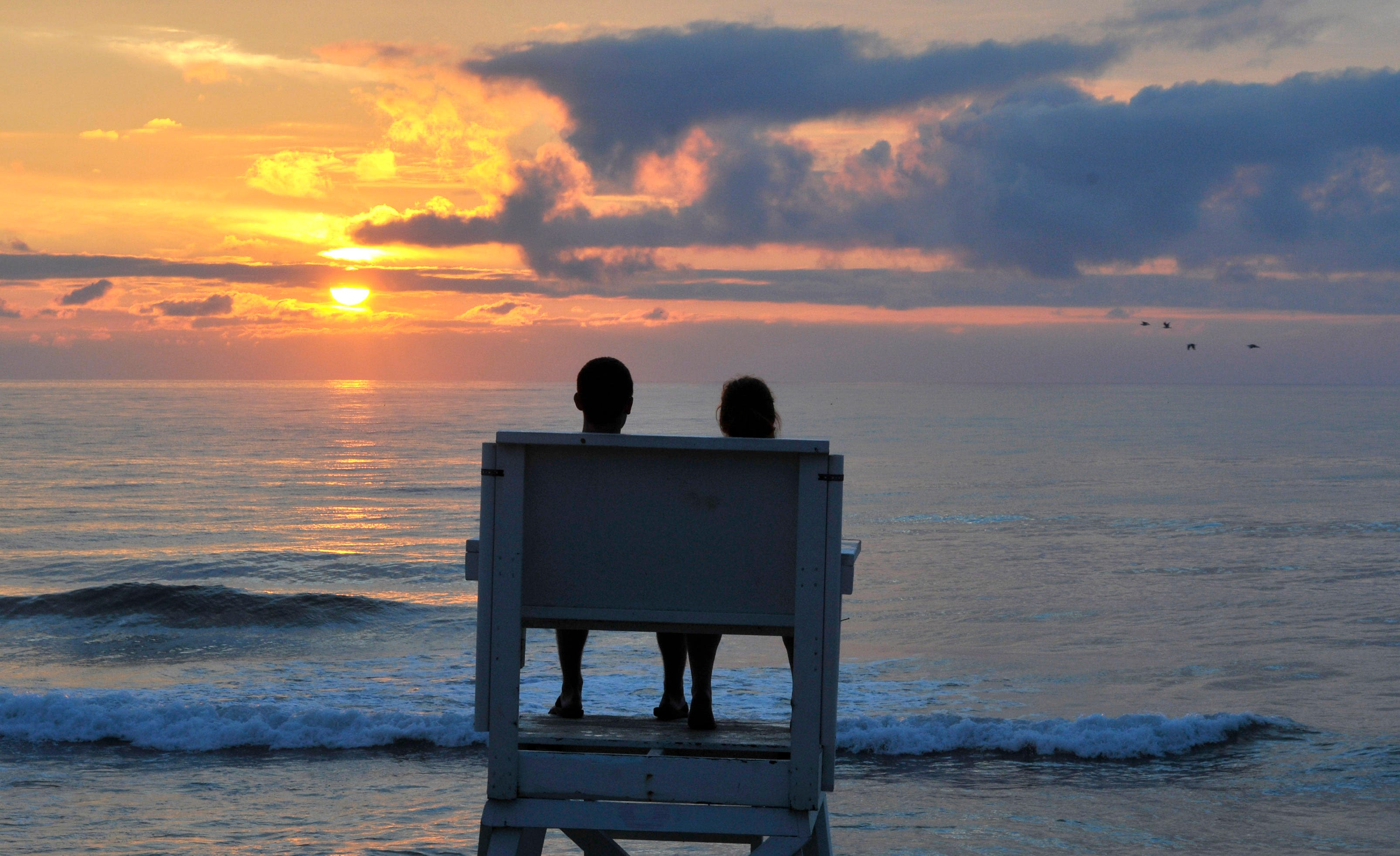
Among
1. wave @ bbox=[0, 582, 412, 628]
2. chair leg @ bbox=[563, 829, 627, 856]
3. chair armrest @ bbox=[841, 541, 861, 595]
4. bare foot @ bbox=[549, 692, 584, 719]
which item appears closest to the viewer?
chair armrest @ bbox=[841, 541, 861, 595]

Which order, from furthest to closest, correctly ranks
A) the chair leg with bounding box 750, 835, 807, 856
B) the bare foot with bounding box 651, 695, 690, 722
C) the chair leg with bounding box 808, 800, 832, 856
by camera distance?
1. the bare foot with bounding box 651, 695, 690, 722
2. the chair leg with bounding box 808, 800, 832, 856
3. the chair leg with bounding box 750, 835, 807, 856

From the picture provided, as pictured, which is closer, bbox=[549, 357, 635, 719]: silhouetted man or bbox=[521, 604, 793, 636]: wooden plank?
bbox=[521, 604, 793, 636]: wooden plank

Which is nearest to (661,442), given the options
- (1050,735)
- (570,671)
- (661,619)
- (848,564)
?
(661,619)

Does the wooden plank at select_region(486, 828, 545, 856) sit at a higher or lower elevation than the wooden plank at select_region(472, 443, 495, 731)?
lower

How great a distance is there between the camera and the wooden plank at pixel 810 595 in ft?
9.52

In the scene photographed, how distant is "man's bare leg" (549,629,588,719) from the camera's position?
3.80 metres

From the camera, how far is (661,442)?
9.46ft

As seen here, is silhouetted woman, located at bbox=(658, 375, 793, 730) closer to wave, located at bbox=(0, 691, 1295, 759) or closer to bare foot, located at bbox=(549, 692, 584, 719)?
bare foot, located at bbox=(549, 692, 584, 719)

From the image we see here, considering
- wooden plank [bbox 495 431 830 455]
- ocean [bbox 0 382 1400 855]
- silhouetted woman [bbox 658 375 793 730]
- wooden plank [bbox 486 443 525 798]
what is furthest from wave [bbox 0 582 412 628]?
wooden plank [bbox 495 431 830 455]

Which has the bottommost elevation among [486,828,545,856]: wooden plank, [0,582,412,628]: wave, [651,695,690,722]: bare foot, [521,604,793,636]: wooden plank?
[0,582,412,628]: wave

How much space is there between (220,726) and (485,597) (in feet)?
25.4

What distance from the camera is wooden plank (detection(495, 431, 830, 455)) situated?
2840 millimetres

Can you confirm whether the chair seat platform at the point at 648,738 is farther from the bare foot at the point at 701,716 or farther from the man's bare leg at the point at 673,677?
the man's bare leg at the point at 673,677

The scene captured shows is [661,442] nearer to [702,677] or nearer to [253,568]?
[702,677]
